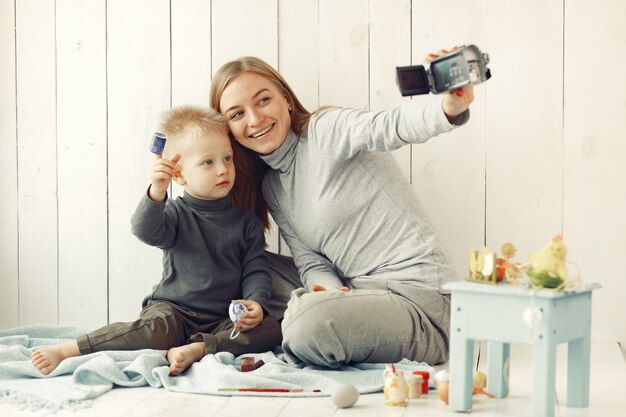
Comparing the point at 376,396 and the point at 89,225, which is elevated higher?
the point at 89,225

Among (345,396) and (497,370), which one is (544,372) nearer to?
(497,370)

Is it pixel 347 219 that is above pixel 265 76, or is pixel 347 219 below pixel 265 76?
below

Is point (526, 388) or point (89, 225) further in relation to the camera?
point (89, 225)

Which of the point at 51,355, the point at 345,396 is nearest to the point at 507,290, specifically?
the point at 345,396

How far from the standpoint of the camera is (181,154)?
180cm

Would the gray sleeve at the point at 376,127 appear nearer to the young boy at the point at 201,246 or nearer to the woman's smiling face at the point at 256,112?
the woman's smiling face at the point at 256,112

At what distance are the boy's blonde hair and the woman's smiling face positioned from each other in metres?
0.03

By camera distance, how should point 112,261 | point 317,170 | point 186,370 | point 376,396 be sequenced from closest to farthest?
point 376,396, point 186,370, point 317,170, point 112,261

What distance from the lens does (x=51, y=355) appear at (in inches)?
63.7

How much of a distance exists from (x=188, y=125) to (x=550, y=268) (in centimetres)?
85

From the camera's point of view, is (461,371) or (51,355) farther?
(51,355)

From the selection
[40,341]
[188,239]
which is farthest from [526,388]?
[40,341]

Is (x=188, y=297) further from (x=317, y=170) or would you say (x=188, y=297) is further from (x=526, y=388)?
(x=526, y=388)

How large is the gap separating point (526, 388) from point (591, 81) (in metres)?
0.74
